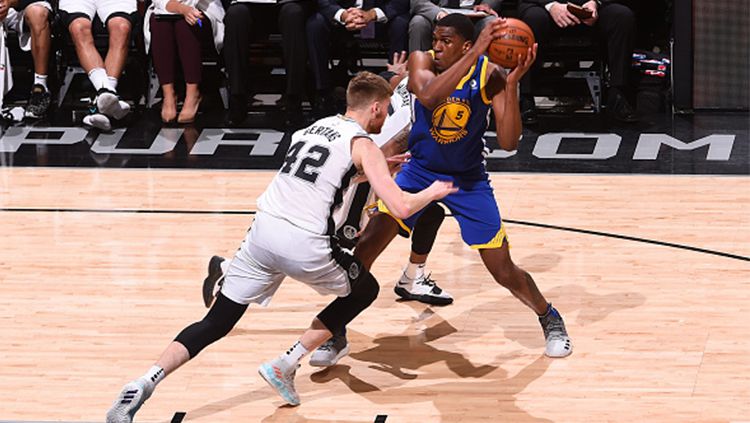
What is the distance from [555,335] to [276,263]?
1533 mm

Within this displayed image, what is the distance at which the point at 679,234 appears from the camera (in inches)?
311

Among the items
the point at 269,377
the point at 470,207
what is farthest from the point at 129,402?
the point at 470,207

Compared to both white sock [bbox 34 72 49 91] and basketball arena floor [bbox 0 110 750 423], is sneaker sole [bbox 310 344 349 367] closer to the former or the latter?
basketball arena floor [bbox 0 110 750 423]

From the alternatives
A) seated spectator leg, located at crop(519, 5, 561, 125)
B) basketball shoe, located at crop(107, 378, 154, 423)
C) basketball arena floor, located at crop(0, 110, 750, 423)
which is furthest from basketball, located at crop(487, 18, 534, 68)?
seated spectator leg, located at crop(519, 5, 561, 125)

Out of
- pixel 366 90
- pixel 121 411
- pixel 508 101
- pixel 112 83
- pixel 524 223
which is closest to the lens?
pixel 121 411

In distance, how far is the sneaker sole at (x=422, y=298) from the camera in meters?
6.89

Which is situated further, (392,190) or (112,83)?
(112,83)

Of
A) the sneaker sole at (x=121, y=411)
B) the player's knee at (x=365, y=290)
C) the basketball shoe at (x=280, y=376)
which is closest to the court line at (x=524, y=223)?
the player's knee at (x=365, y=290)

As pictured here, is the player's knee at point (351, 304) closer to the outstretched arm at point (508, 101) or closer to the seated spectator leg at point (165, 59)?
the outstretched arm at point (508, 101)

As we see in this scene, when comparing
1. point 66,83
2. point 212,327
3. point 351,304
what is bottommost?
point 66,83

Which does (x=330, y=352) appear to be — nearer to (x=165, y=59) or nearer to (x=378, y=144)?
(x=378, y=144)

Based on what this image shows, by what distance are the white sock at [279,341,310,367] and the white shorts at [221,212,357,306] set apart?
247 mm

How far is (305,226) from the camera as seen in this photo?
17.5ft

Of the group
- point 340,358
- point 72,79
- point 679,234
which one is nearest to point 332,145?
point 340,358
